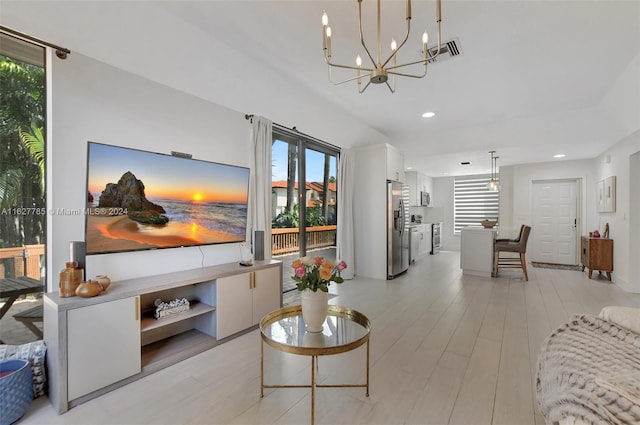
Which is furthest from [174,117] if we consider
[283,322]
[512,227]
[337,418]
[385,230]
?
[512,227]

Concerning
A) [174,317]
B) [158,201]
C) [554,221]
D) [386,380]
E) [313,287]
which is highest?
[158,201]

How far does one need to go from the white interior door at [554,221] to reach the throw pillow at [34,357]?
8921mm

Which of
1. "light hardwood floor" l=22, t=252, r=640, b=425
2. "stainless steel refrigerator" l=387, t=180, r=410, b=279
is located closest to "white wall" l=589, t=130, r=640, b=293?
"light hardwood floor" l=22, t=252, r=640, b=425

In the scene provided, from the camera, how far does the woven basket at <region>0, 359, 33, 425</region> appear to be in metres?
1.57

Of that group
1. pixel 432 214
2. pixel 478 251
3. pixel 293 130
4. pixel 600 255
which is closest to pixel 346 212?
pixel 293 130

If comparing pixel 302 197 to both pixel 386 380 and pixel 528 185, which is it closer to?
pixel 386 380

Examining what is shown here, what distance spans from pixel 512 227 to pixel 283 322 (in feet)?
25.3

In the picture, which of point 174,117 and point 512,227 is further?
point 512,227

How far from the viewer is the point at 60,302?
176 cm

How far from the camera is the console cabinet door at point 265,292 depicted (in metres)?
2.92

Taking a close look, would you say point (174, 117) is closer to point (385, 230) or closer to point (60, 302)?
point (60, 302)

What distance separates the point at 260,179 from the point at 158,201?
1.16m

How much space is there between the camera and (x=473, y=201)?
30.2 feet

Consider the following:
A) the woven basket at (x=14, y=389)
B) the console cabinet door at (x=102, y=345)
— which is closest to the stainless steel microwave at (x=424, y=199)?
the console cabinet door at (x=102, y=345)
